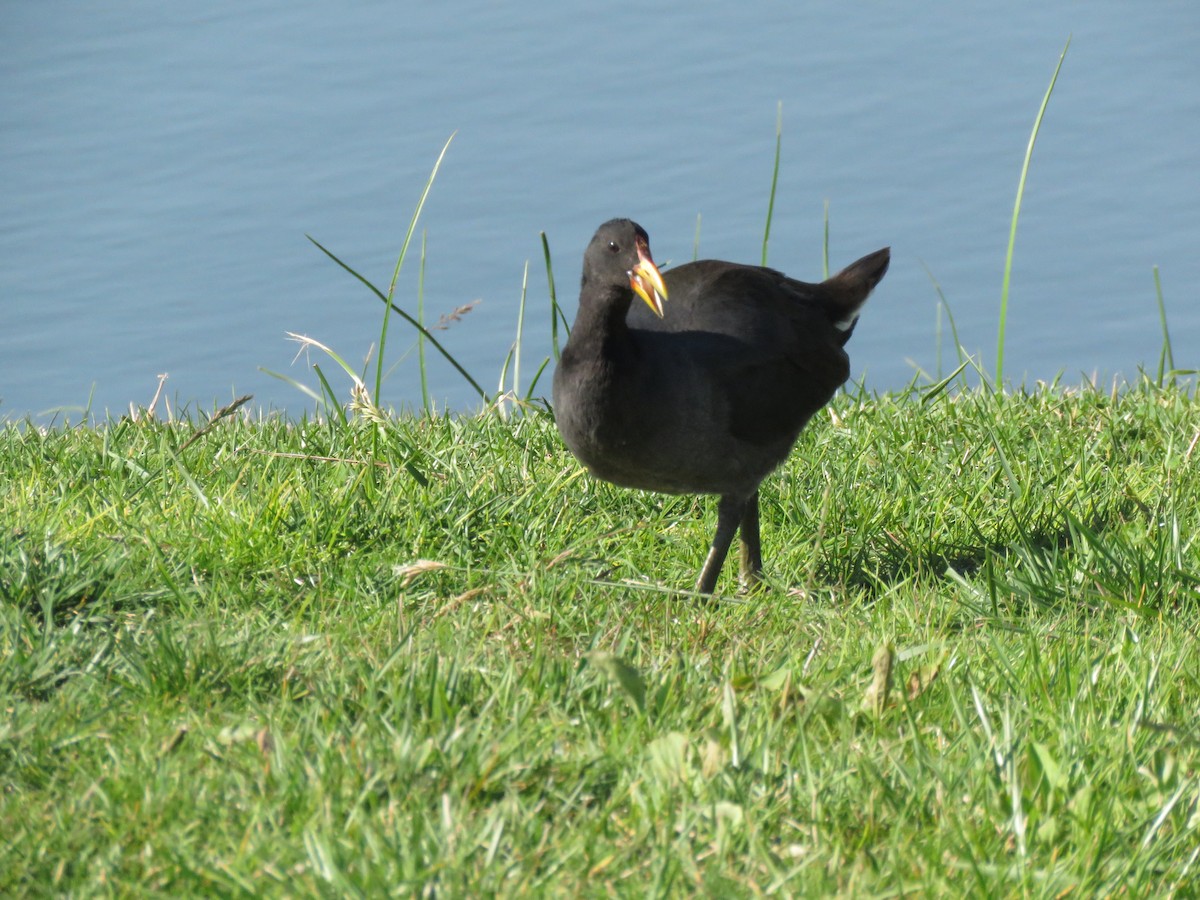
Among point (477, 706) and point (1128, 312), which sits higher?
point (477, 706)

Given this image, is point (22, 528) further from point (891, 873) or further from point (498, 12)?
point (498, 12)

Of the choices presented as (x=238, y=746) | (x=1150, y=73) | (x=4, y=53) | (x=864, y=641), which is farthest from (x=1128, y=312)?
(x=4, y=53)

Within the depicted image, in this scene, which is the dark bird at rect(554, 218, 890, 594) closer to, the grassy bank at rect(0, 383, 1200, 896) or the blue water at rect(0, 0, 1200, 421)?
the grassy bank at rect(0, 383, 1200, 896)

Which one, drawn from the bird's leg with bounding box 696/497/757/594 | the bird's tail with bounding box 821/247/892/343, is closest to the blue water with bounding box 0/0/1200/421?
the bird's tail with bounding box 821/247/892/343

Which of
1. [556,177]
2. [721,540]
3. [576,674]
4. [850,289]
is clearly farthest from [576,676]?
[556,177]

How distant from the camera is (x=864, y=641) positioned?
366cm

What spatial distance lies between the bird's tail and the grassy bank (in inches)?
17.8

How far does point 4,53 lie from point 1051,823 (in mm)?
12764

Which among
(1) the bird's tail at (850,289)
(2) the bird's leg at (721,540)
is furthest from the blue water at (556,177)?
(2) the bird's leg at (721,540)

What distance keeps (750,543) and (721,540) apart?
192mm

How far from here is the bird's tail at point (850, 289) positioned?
200 inches

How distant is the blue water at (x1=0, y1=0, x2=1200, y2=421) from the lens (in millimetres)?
9148

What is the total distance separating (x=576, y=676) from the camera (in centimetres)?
320

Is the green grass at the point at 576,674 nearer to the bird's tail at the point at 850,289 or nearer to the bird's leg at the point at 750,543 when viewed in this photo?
the bird's leg at the point at 750,543
